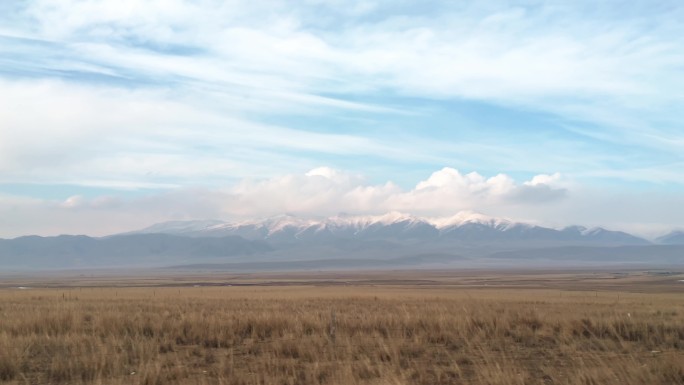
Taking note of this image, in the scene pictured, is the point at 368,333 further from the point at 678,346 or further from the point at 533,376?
the point at 678,346

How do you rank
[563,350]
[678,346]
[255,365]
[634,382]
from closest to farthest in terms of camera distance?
1. [634,382]
2. [255,365]
3. [563,350]
4. [678,346]

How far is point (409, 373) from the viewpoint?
380 inches

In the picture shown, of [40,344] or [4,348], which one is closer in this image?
[4,348]

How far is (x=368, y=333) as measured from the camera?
14.4 m

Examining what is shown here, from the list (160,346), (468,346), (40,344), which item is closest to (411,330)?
(468,346)

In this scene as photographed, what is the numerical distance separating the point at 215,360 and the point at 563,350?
22.1 feet

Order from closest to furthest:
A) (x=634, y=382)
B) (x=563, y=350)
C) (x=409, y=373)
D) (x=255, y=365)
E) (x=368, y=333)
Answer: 1. (x=634, y=382)
2. (x=409, y=373)
3. (x=255, y=365)
4. (x=563, y=350)
5. (x=368, y=333)

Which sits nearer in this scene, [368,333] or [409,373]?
[409,373]

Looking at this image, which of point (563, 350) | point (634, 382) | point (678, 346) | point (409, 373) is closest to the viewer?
point (634, 382)

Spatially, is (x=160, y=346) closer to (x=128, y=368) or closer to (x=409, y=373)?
(x=128, y=368)

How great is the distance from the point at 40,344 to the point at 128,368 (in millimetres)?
3225

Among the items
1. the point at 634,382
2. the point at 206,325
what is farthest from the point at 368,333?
the point at 634,382

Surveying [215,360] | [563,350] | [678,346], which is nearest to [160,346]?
[215,360]

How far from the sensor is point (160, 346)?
40.6 feet
